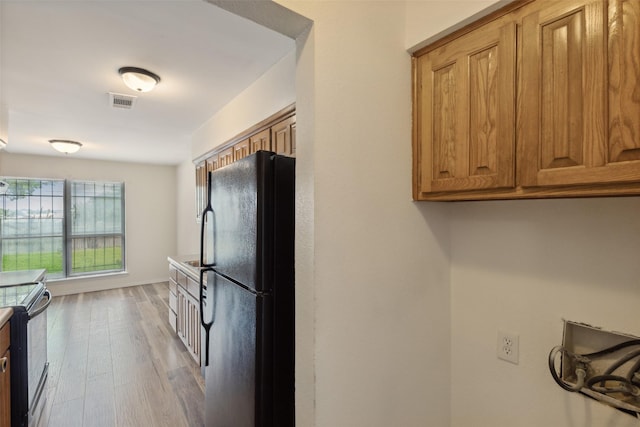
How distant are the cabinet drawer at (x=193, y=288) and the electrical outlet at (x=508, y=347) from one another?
91.9 inches

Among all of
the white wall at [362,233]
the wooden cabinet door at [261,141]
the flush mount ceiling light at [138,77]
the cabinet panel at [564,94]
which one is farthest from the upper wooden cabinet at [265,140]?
the cabinet panel at [564,94]

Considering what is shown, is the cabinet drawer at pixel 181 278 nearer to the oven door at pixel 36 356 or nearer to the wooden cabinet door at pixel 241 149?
the oven door at pixel 36 356

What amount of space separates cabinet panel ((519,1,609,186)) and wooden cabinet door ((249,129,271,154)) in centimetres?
163

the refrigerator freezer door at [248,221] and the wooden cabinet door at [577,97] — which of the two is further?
the refrigerator freezer door at [248,221]

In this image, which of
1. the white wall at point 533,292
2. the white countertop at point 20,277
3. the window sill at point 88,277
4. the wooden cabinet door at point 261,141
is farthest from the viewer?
the window sill at point 88,277

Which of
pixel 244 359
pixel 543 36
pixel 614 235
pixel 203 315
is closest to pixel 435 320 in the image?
pixel 614 235

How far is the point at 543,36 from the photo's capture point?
89cm

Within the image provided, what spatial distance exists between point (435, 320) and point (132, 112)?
3.18 m

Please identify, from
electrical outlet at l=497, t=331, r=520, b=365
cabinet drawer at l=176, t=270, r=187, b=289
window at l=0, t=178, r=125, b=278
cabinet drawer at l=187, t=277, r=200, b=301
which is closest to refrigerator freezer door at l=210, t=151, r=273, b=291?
electrical outlet at l=497, t=331, r=520, b=365

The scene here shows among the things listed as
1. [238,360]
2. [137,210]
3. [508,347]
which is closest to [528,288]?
[508,347]

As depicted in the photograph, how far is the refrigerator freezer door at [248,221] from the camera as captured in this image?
1207 mm

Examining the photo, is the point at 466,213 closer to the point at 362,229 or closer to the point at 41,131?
the point at 362,229

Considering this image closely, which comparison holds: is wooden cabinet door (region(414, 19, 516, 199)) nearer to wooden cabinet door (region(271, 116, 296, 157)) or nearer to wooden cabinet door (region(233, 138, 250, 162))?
wooden cabinet door (region(271, 116, 296, 157))

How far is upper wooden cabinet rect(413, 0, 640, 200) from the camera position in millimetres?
764
